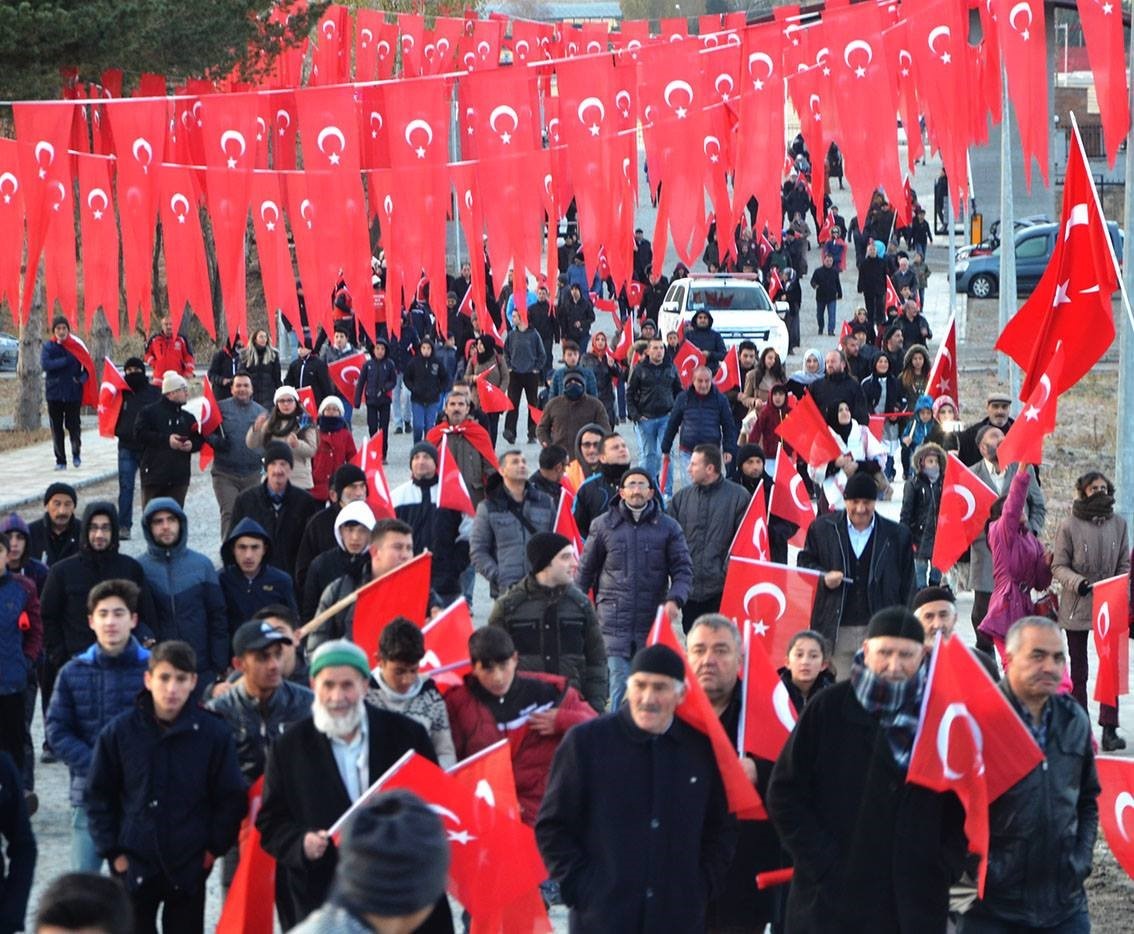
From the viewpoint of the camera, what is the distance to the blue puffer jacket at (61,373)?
2188cm

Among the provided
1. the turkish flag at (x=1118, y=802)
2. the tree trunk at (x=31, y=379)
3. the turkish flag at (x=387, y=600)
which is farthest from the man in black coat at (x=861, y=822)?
the tree trunk at (x=31, y=379)

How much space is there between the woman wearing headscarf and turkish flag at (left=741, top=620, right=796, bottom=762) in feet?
15.4

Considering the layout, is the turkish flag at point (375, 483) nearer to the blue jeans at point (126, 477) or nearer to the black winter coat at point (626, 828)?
the blue jeans at point (126, 477)

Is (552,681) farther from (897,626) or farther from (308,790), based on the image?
(897,626)

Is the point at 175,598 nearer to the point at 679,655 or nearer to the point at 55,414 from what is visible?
the point at 679,655

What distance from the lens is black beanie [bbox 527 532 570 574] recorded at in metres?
9.23

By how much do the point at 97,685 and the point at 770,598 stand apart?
3.83 metres

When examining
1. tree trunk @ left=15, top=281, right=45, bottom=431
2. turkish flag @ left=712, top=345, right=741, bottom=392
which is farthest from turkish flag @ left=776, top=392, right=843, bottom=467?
tree trunk @ left=15, top=281, right=45, bottom=431

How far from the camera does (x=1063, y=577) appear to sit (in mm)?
11734

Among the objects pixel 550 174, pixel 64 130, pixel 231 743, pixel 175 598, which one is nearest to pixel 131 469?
pixel 64 130

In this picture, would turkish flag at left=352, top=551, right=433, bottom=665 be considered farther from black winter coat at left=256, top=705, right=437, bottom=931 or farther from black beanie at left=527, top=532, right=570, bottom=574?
black winter coat at left=256, top=705, right=437, bottom=931

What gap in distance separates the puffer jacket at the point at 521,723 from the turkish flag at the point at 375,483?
14.8ft

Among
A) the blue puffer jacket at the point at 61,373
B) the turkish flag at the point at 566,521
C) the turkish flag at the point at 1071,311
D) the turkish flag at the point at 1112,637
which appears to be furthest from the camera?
the blue puffer jacket at the point at 61,373

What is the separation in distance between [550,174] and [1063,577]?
726cm
